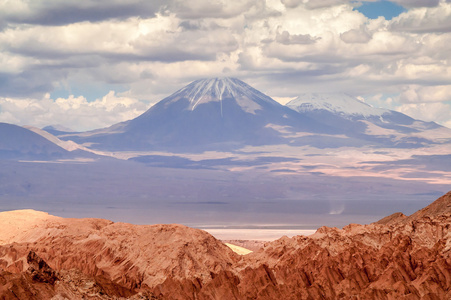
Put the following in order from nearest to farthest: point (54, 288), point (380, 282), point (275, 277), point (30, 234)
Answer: point (54, 288)
point (380, 282)
point (275, 277)
point (30, 234)

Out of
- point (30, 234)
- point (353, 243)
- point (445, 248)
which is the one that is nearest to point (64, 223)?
point (30, 234)

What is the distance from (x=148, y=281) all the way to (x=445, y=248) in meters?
33.9

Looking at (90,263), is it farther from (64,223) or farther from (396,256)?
(396,256)

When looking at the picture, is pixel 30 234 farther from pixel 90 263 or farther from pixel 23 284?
pixel 23 284

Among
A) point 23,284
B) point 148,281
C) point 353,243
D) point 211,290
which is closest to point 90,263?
point 148,281

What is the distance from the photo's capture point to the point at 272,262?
10575 centimetres

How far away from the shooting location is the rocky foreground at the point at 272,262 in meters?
96.6

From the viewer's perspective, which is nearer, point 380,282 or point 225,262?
point 380,282

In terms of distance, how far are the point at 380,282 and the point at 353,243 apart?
1001 cm

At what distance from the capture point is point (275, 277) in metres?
103

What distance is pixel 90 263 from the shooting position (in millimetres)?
108500

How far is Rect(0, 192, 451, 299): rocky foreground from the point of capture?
317ft

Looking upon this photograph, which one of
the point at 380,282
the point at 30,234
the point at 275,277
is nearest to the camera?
the point at 380,282

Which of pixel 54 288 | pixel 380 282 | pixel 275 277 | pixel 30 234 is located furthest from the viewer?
pixel 30 234
